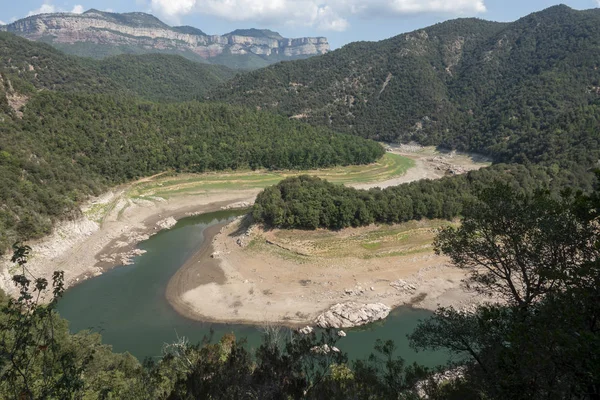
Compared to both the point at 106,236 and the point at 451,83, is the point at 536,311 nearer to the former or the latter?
the point at 106,236

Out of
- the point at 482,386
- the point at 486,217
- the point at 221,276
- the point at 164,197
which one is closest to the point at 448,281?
the point at 221,276

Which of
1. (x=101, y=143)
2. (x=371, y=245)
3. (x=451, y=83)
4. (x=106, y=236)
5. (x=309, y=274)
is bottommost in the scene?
(x=309, y=274)

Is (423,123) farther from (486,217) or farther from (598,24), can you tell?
(486,217)

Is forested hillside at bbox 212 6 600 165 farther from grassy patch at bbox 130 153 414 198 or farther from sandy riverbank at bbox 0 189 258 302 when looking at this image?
sandy riverbank at bbox 0 189 258 302

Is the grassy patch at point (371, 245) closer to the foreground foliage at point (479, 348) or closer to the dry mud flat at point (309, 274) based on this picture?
the dry mud flat at point (309, 274)

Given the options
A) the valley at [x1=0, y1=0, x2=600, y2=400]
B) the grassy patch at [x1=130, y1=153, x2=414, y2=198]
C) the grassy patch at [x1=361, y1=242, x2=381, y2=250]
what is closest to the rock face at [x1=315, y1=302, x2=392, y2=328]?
the valley at [x1=0, y1=0, x2=600, y2=400]

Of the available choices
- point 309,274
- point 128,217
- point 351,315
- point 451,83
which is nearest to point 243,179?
point 128,217
